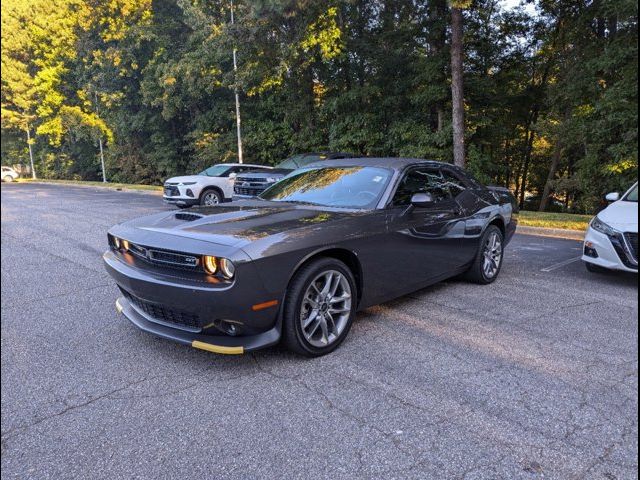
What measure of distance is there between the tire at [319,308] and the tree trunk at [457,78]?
10.5 m

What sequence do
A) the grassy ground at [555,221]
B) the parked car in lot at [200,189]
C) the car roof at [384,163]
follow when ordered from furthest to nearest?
the parked car in lot at [200,189]
the grassy ground at [555,221]
the car roof at [384,163]

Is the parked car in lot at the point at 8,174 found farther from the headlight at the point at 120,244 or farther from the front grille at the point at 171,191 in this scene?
the front grille at the point at 171,191

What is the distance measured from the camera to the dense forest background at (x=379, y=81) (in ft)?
42.4

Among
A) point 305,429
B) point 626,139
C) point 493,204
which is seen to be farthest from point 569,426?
point 626,139

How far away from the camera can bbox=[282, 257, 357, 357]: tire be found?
314 centimetres

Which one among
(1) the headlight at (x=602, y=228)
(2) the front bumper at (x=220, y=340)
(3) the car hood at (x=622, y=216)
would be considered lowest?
(2) the front bumper at (x=220, y=340)

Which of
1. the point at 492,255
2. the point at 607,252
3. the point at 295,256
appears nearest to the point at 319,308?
the point at 295,256

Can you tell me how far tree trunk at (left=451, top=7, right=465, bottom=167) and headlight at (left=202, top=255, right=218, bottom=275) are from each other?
1138 cm

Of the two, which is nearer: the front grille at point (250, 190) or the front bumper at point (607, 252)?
the front bumper at point (607, 252)

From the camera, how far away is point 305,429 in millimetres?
2432

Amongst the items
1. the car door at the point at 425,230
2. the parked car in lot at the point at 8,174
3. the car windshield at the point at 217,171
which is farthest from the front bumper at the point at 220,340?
the car windshield at the point at 217,171

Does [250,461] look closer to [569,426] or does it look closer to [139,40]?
[569,426]

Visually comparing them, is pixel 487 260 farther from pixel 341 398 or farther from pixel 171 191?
pixel 171 191

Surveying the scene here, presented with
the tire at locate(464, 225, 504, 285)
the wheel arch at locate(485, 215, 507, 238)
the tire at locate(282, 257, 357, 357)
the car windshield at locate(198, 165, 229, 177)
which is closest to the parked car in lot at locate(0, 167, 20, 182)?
the tire at locate(282, 257, 357, 357)
